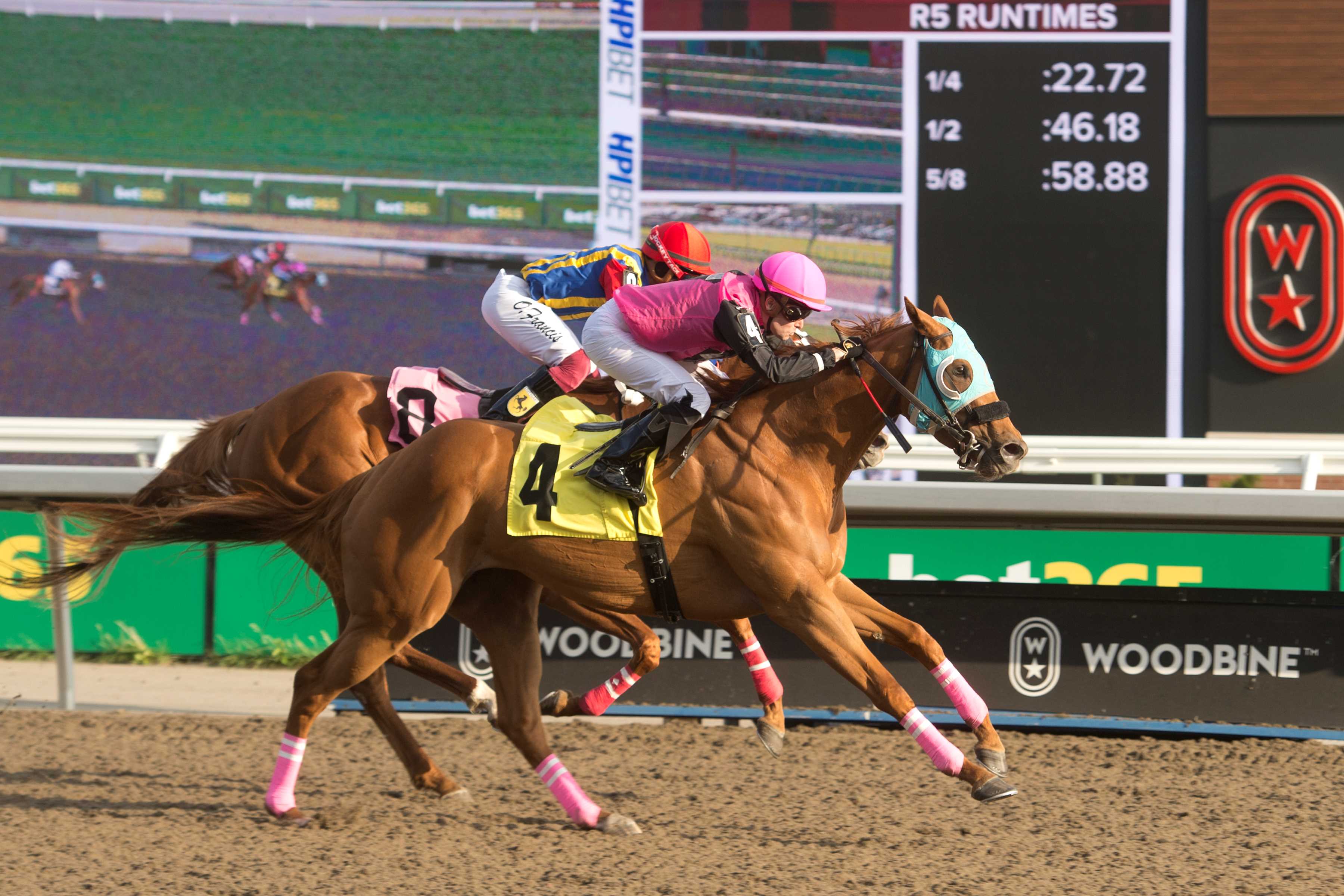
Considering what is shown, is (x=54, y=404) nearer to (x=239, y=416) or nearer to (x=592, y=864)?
(x=239, y=416)

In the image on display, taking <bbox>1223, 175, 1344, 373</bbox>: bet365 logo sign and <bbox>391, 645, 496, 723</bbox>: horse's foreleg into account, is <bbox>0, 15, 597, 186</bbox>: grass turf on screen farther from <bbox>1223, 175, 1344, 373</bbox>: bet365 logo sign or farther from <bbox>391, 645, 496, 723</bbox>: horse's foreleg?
<bbox>391, 645, 496, 723</bbox>: horse's foreleg

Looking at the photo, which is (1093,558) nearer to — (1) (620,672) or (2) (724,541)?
(1) (620,672)

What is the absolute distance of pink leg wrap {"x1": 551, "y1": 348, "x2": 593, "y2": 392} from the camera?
4.34 metres

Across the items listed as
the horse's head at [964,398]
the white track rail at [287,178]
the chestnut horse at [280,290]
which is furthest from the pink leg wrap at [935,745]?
the chestnut horse at [280,290]

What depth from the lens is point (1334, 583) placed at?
501 centimetres

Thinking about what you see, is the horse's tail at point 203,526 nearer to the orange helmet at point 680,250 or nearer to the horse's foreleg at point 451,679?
the horse's foreleg at point 451,679

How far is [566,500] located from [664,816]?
1.14 metres

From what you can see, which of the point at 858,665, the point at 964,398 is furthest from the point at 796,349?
the point at 858,665

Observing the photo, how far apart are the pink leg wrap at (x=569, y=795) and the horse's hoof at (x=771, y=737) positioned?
523mm

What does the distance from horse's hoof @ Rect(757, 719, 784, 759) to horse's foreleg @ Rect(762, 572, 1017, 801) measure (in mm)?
492

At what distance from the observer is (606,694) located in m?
4.25

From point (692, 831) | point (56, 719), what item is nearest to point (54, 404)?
point (56, 719)

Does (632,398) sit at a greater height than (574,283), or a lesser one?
lesser

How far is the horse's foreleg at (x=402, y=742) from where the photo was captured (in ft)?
13.8
